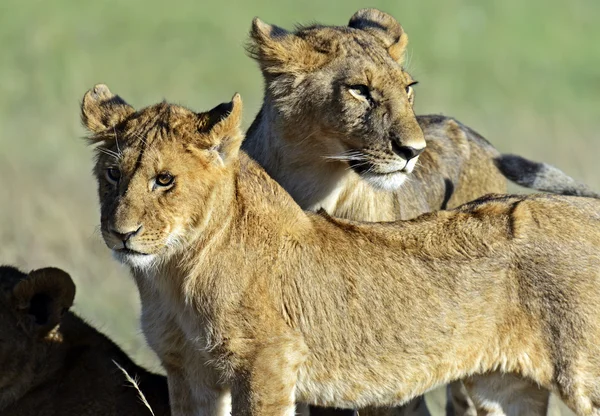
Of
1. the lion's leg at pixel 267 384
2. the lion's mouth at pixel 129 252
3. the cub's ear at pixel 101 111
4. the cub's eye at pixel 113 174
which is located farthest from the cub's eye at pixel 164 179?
the lion's leg at pixel 267 384

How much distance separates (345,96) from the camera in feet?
18.9

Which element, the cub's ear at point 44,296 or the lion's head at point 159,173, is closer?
the lion's head at point 159,173

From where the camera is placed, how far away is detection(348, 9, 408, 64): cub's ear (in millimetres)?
6289

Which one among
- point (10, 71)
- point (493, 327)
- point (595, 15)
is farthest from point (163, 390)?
point (595, 15)

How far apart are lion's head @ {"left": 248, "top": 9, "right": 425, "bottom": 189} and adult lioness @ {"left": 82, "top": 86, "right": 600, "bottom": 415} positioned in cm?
60

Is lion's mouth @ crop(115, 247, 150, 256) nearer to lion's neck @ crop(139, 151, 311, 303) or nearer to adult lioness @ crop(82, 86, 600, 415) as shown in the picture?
adult lioness @ crop(82, 86, 600, 415)

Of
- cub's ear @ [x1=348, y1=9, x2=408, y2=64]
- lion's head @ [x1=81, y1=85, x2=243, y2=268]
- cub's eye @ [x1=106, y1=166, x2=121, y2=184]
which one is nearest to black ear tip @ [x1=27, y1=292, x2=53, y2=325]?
lion's head @ [x1=81, y1=85, x2=243, y2=268]

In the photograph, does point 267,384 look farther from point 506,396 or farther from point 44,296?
point 44,296

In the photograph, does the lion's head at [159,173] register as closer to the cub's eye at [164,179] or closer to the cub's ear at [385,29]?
the cub's eye at [164,179]

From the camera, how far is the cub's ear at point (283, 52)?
5.94 meters

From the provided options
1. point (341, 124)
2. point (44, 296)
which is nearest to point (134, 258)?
point (44, 296)

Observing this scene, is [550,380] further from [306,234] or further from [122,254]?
[122,254]

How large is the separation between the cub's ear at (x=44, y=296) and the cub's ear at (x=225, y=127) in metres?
1.13

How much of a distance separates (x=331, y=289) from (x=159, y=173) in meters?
0.87
